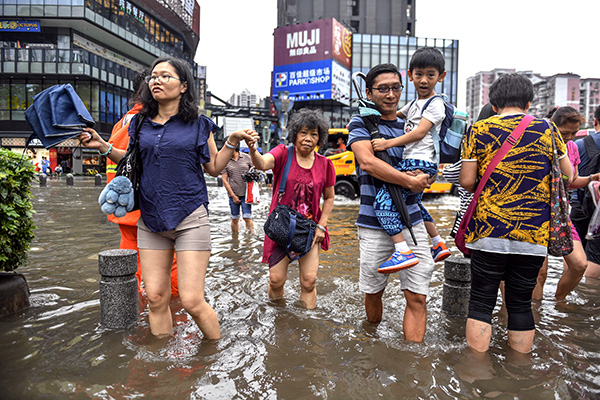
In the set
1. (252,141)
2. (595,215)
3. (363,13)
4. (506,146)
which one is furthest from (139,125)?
(363,13)

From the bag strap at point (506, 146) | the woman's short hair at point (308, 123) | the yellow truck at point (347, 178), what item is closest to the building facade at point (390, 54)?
the yellow truck at point (347, 178)

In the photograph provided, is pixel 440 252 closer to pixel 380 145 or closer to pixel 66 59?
pixel 380 145

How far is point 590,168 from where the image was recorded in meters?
4.60

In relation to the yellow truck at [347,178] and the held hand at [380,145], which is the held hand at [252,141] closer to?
the held hand at [380,145]

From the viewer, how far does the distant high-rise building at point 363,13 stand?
210 ft

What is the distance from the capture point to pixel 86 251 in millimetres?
6797

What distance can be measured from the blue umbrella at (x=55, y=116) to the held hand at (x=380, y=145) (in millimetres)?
1971

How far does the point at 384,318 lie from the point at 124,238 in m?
2.72

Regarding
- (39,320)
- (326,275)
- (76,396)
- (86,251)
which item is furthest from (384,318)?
(86,251)

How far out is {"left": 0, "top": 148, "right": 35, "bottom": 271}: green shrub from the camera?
379 centimetres

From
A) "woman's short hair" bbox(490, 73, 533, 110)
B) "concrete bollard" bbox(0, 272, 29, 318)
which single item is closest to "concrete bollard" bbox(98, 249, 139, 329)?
"concrete bollard" bbox(0, 272, 29, 318)

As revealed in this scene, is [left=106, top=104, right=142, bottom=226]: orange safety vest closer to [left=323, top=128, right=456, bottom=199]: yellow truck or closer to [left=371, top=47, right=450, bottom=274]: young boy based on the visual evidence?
[left=371, top=47, right=450, bottom=274]: young boy

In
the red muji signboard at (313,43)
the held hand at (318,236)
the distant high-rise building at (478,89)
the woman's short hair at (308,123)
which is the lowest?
the held hand at (318,236)

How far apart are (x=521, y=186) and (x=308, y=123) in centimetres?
193
